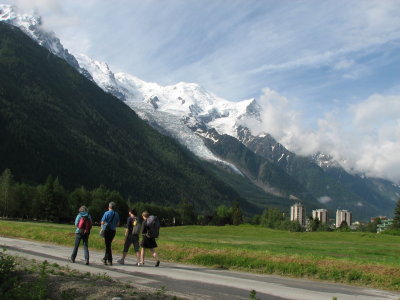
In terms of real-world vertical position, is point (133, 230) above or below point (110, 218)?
below

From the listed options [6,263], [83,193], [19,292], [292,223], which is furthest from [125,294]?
[292,223]

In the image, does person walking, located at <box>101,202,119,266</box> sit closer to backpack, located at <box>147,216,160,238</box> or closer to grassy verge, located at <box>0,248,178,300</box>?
backpack, located at <box>147,216,160,238</box>

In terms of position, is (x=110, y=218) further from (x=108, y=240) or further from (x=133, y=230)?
(x=133, y=230)

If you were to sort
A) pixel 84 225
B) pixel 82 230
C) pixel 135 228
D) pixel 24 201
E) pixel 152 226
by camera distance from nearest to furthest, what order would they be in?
pixel 82 230 < pixel 84 225 < pixel 152 226 < pixel 135 228 < pixel 24 201

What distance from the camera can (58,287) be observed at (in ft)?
50.4

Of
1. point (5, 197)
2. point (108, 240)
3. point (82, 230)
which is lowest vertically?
point (108, 240)

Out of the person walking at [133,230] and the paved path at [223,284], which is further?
the person walking at [133,230]

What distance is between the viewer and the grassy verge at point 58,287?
14055 millimetres

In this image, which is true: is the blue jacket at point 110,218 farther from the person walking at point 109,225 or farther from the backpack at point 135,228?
the backpack at point 135,228

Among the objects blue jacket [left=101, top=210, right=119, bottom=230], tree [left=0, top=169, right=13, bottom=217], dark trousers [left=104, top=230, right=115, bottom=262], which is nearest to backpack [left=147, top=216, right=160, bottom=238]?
blue jacket [left=101, top=210, right=119, bottom=230]

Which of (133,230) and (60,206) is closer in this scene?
(133,230)

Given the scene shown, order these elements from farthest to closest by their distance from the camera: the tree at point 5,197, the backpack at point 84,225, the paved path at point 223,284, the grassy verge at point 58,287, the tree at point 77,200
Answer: the tree at point 77,200 < the tree at point 5,197 < the backpack at point 84,225 < the paved path at point 223,284 < the grassy verge at point 58,287

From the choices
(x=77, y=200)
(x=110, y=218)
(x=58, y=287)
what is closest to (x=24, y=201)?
(x=77, y=200)

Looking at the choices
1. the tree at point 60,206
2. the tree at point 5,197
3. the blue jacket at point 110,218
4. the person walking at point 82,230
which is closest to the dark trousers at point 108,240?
the blue jacket at point 110,218
